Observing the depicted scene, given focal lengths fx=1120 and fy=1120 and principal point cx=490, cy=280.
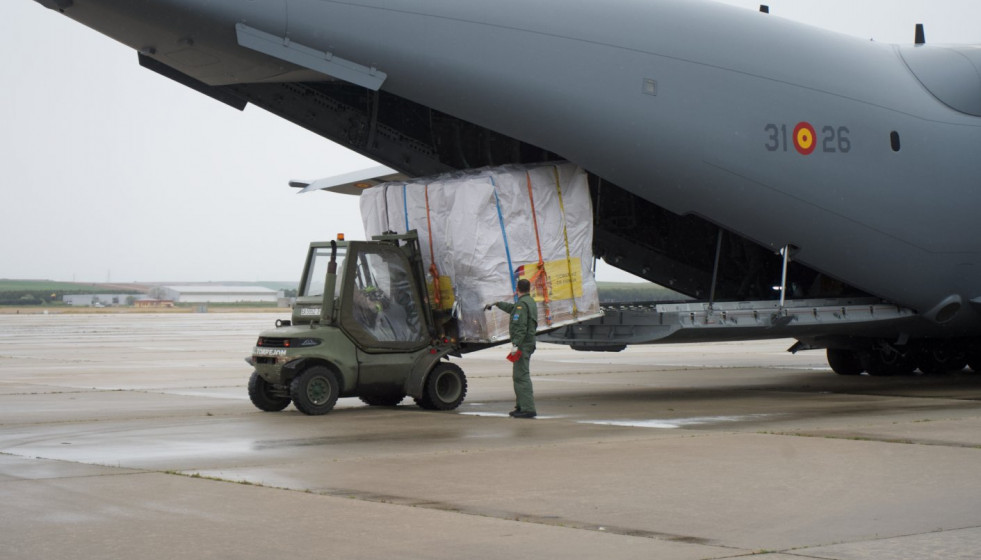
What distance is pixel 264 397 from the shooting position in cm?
1343

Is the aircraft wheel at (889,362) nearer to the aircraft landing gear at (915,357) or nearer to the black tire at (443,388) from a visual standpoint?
the aircraft landing gear at (915,357)

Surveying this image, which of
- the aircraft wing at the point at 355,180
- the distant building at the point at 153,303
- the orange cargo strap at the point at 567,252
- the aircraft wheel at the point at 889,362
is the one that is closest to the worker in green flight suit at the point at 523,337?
the orange cargo strap at the point at 567,252

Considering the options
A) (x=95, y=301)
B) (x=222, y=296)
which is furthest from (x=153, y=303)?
(x=222, y=296)

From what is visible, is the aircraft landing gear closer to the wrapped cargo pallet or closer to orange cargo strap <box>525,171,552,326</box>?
the wrapped cargo pallet

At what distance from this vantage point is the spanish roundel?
14.2 m

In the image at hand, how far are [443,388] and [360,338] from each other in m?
1.26

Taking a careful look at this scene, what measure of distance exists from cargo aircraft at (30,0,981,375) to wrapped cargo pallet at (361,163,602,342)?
21.2 inches

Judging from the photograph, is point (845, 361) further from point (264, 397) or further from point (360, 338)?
point (264, 397)

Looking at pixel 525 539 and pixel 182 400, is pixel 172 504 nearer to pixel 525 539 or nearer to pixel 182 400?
pixel 525 539

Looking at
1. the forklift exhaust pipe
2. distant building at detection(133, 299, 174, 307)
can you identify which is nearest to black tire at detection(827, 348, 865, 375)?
the forklift exhaust pipe

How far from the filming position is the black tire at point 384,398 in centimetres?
1347

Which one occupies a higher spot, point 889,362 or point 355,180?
point 355,180

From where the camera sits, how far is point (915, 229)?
1516cm

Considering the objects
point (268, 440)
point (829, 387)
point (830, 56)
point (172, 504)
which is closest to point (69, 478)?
point (172, 504)
